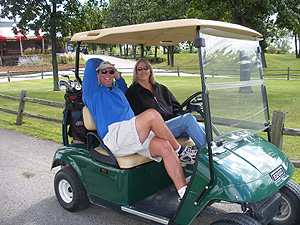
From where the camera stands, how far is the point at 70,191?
11.4 feet

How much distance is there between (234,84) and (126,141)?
113 cm

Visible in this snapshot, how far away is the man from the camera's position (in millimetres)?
2799

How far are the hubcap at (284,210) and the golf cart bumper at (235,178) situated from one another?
37cm

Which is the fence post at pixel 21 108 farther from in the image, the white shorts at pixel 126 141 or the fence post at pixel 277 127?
the fence post at pixel 277 127

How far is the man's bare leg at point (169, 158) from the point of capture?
2.66 meters

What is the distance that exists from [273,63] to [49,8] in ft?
98.6

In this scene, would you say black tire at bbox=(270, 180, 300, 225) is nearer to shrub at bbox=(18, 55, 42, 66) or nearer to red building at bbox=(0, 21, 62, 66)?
shrub at bbox=(18, 55, 42, 66)

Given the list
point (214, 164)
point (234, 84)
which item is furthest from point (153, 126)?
point (234, 84)

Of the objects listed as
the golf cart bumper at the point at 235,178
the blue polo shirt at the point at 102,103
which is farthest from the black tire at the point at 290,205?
the blue polo shirt at the point at 102,103

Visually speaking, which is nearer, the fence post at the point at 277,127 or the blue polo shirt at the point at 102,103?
the blue polo shirt at the point at 102,103

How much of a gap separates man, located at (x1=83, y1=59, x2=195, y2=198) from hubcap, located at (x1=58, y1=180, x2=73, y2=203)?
2.65ft

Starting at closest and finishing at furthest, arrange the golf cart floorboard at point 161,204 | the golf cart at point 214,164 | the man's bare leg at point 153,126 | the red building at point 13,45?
the golf cart at point 214,164
the golf cart floorboard at point 161,204
the man's bare leg at point 153,126
the red building at point 13,45

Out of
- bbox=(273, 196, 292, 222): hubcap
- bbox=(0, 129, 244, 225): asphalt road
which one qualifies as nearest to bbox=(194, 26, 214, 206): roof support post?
bbox=(0, 129, 244, 225): asphalt road

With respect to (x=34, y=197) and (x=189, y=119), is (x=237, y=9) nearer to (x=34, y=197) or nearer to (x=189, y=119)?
(x=189, y=119)
